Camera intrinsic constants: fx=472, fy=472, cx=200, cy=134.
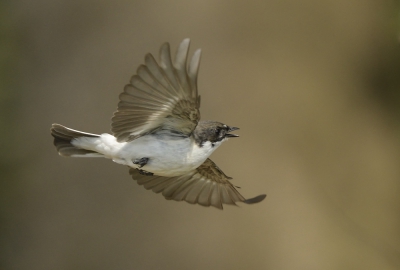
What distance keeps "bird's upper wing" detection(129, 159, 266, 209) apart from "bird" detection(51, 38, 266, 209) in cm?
35

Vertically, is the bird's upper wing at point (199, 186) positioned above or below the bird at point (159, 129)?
below

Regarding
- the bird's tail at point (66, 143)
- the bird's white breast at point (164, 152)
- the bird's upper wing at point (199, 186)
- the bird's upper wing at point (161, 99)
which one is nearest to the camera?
the bird's upper wing at point (161, 99)

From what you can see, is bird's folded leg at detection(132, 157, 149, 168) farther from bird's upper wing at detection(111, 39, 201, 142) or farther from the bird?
bird's upper wing at detection(111, 39, 201, 142)

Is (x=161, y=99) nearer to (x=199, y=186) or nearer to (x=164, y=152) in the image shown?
(x=164, y=152)

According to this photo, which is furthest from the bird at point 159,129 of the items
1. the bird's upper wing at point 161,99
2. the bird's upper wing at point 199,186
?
the bird's upper wing at point 199,186

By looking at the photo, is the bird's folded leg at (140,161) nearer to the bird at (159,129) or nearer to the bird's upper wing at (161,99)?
the bird at (159,129)

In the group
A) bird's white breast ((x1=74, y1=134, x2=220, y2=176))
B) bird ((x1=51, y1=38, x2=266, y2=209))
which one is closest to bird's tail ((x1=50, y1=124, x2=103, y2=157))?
bird ((x1=51, y1=38, x2=266, y2=209))

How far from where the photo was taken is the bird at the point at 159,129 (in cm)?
183

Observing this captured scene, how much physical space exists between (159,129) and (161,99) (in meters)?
0.20

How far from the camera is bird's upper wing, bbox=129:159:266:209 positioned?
8.40ft

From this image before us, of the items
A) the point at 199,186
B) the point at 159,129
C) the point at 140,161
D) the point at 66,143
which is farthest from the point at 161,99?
the point at 199,186

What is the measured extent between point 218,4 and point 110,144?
2.52 meters

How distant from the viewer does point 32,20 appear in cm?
447

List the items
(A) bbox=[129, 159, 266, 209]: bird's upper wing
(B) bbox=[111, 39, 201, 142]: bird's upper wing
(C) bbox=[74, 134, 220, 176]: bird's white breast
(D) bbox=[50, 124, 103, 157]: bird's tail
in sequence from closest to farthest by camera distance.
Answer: (B) bbox=[111, 39, 201, 142]: bird's upper wing
(C) bbox=[74, 134, 220, 176]: bird's white breast
(D) bbox=[50, 124, 103, 157]: bird's tail
(A) bbox=[129, 159, 266, 209]: bird's upper wing
